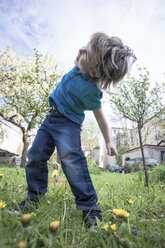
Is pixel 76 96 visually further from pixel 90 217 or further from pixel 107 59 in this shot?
pixel 90 217

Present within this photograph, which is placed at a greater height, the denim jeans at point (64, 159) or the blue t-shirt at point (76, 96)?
the blue t-shirt at point (76, 96)

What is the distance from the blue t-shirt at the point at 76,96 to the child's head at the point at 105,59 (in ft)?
0.28

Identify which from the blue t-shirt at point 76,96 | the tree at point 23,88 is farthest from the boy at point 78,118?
the tree at point 23,88

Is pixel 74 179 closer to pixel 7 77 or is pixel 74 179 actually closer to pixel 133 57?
pixel 133 57

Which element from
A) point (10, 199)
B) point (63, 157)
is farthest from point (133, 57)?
point (10, 199)

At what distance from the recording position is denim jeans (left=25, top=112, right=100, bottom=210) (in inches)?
47.8

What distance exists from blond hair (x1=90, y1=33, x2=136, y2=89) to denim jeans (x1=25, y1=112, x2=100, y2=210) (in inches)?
18.6

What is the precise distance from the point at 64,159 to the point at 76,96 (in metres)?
0.54

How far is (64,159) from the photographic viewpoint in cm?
127

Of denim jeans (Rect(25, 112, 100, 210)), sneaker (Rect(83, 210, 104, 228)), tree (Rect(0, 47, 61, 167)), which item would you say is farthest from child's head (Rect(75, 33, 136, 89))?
tree (Rect(0, 47, 61, 167))

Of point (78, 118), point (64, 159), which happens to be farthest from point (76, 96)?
point (64, 159)

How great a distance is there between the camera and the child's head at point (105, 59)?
4.14 ft

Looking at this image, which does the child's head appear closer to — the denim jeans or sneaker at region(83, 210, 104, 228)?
the denim jeans

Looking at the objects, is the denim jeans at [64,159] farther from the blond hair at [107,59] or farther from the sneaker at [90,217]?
the blond hair at [107,59]
